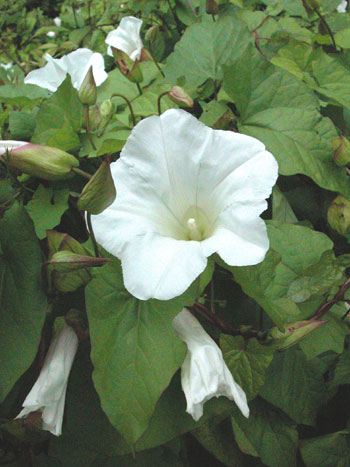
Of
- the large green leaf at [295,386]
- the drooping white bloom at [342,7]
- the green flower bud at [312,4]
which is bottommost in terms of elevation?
the large green leaf at [295,386]

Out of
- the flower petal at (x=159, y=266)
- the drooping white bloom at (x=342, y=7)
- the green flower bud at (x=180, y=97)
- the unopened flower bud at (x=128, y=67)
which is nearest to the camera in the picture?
the flower petal at (x=159, y=266)

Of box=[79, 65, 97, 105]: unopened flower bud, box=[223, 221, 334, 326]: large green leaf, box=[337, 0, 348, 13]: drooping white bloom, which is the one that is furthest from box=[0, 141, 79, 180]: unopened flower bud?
box=[337, 0, 348, 13]: drooping white bloom

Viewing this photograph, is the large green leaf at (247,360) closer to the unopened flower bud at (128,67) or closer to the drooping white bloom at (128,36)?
the unopened flower bud at (128,67)

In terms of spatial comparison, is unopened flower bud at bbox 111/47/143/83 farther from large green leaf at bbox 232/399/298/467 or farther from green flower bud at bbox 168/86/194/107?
large green leaf at bbox 232/399/298/467

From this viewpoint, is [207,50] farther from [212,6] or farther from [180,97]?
[180,97]

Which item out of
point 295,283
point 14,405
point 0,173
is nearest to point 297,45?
point 295,283

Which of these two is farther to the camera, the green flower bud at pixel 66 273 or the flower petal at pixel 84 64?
the flower petal at pixel 84 64

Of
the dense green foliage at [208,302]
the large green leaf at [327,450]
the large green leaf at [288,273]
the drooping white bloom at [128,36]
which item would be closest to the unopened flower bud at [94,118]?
the dense green foliage at [208,302]

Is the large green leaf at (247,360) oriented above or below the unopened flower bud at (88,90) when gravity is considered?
below
